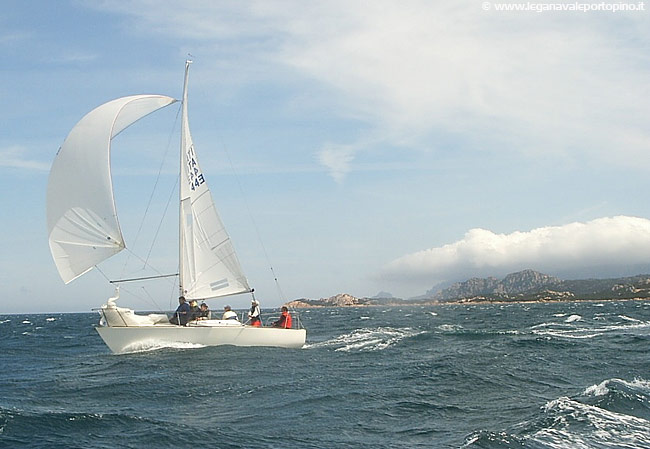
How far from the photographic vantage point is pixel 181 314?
2559 centimetres

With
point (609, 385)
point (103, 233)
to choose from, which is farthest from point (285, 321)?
point (609, 385)

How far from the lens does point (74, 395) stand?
56.0ft

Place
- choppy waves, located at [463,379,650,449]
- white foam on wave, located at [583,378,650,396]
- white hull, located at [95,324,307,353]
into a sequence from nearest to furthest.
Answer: choppy waves, located at [463,379,650,449]
white foam on wave, located at [583,378,650,396]
white hull, located at [95,324,307,353]

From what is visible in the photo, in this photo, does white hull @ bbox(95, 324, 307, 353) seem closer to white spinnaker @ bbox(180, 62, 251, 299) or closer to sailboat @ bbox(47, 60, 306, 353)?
sailboat @ bbox(47, 60, 306, 353)

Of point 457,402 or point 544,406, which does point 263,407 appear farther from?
point 544,406

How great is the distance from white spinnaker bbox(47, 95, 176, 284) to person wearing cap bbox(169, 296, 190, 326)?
3.46 m

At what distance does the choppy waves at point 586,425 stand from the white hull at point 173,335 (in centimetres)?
1333

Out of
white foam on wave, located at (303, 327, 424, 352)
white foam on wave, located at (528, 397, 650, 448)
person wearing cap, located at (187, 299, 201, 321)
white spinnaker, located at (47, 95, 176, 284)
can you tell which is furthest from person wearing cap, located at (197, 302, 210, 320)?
white foam on wave, located at (528, 397, 650, 448)

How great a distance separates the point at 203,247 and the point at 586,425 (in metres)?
18.4

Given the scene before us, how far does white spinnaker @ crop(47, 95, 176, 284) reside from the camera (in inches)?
952

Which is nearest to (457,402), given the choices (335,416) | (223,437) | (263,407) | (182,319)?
(335,416)

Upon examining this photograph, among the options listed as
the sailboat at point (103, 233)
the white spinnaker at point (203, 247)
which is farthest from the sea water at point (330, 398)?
→ the white spinnaker at point (203, 247)

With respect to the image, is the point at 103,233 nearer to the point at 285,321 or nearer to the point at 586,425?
the point at 285,321

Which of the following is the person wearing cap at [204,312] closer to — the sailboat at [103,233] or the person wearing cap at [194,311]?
the person wearing cap at [194,311]
